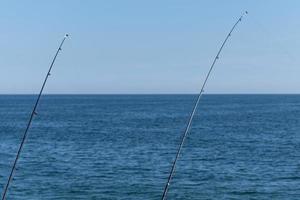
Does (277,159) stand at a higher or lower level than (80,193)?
lower

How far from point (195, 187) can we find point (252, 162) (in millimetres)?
13909

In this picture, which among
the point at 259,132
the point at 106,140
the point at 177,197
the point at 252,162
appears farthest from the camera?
the point at 259,132

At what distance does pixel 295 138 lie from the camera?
228 ft

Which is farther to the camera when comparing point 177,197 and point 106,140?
point 106,140

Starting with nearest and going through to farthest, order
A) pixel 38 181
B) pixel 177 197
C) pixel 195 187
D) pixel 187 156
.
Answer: pixel 177 197 < pixel 195 187 < pixel 38 181 < pixel 187 156

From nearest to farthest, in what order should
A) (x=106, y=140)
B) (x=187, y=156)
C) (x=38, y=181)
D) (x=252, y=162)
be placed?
1. (x=38, y=181)
2. (x=252, y=162)
3. (x=187, y=156)
4. (x=106, y=140)

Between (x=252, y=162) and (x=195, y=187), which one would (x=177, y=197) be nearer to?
(x=195, y=187)

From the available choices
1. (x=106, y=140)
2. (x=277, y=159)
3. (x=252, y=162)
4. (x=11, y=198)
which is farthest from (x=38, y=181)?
(x=106, y=140)

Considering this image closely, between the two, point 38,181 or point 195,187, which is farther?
point 38,181

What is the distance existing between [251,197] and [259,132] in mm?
47615

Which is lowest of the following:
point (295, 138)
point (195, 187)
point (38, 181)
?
point (295, 138)

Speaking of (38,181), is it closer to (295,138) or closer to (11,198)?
(11,198)

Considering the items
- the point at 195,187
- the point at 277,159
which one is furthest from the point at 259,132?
the point at 195,187

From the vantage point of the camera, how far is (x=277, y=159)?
160ft
